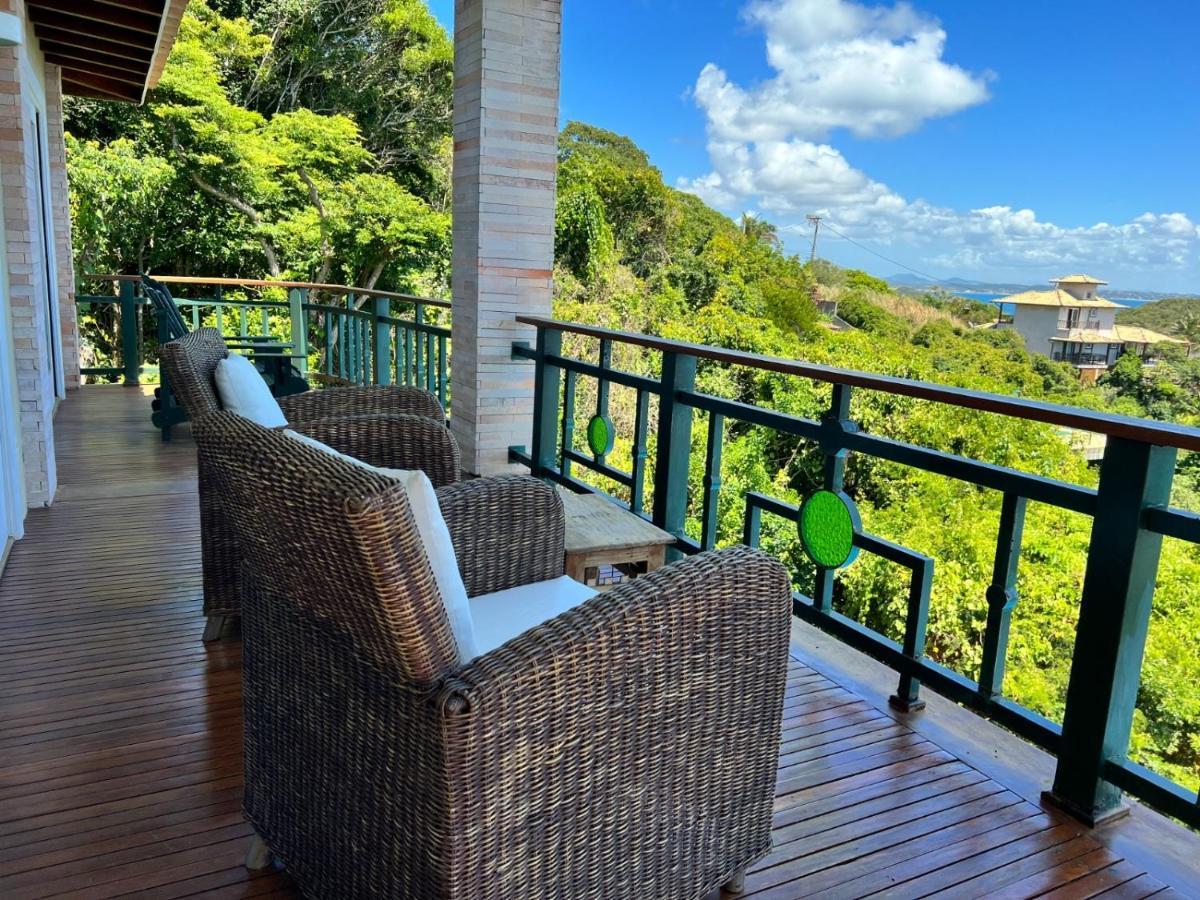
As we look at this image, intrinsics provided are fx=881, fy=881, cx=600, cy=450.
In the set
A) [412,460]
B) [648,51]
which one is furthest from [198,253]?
[648,51]

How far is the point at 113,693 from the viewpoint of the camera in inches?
88.4

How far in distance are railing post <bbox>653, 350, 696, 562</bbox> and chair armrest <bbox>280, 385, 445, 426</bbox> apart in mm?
777

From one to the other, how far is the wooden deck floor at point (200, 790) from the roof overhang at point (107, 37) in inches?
145

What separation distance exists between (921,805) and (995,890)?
28 cm

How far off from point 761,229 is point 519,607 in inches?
984

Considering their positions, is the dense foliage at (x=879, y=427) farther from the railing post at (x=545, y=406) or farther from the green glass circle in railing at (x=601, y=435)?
the green glass circle in railing at (x=601, y=435)

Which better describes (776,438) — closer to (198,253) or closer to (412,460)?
(198,253)

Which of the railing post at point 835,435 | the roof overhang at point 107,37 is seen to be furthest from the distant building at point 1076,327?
the railing post at point 835,435

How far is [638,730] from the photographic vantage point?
130 centimetres

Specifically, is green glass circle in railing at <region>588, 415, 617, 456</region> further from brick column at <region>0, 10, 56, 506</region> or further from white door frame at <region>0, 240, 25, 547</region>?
brick column at <region>0, 10, 56, 506</region>

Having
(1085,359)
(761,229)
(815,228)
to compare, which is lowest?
(1085,359)

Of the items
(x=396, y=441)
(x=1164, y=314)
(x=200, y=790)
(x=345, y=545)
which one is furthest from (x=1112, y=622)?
(x=1164, y=314)

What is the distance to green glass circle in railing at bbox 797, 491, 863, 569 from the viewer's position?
2318 millimetres

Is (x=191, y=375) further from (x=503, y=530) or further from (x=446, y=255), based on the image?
(x=446, y=255)
